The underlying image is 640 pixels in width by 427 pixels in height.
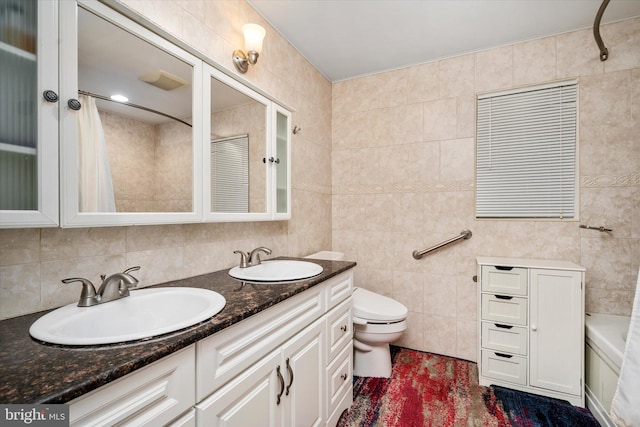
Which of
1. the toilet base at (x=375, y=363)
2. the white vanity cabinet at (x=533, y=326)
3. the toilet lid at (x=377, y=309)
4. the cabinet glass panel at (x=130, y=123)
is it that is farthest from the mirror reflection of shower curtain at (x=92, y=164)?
the white vanity cabinet at (x=533, y=326)

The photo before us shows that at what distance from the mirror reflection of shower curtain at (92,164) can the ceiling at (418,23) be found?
1351mm

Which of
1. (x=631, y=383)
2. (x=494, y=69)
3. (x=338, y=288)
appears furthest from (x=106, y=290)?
(x=494, y=69)

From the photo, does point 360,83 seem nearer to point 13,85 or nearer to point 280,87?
point 280,87

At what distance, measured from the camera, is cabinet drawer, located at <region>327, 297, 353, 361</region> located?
1512mm

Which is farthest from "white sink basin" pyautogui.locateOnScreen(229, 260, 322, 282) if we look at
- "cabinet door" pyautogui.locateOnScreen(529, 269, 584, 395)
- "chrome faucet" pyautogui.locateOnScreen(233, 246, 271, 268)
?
"cabinet door" pyautogui.locateOnScreen(529, 269, 584, 395)

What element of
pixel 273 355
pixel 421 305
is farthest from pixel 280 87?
pixel 421 305

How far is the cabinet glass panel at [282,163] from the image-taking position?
1856 mm

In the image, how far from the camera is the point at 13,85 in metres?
0.76

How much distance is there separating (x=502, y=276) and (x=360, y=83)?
6.70 ft

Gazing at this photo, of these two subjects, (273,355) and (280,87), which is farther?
(280,87)

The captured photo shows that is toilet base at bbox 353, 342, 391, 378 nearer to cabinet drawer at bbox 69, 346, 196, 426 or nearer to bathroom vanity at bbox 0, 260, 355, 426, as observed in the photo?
bathroom vanity at bbox 0, 260, 355, 426

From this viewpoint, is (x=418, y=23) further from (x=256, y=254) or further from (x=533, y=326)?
(x=533, y=326)

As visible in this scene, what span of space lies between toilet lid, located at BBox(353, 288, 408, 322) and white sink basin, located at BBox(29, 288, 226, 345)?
3.90ft

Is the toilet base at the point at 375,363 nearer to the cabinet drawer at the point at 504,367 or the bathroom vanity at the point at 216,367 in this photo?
the bathroom vanity at the point at 216,367
